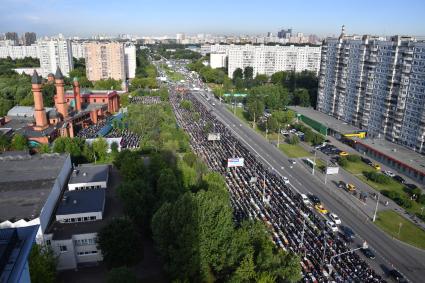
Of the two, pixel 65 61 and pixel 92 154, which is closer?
pixel 92 154

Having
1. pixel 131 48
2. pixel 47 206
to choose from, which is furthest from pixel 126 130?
pixel 131 48

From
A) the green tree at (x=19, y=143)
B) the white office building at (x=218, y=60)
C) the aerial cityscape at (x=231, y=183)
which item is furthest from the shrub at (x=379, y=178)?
the white office building at (x=218, y=60)

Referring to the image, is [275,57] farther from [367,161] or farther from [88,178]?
[88,178]

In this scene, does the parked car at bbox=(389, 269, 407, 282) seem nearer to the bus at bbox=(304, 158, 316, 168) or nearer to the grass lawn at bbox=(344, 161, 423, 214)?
the grass lawn at bbox=(344, 161, 423, 214)

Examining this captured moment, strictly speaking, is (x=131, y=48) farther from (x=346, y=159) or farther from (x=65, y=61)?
(x=346, y=159)

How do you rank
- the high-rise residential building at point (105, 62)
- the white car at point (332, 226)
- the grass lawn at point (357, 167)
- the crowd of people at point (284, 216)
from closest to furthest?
1. the crowd of people at point (284, 216)
2. the white car at point (332, 226)
3. the grass lawn at point (357, 167)
4. the high-rise residential building at point (105, 62)

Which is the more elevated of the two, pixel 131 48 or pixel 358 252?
pixel 131 48

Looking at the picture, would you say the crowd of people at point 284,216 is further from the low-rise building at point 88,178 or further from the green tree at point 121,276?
the low-rise building at point 88,178
